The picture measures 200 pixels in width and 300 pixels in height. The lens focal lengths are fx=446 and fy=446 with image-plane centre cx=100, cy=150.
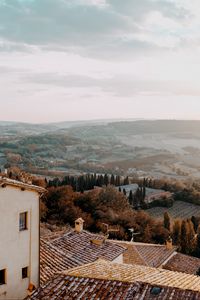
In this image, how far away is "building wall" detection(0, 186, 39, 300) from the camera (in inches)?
557

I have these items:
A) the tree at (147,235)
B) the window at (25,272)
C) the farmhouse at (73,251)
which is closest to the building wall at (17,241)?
the window at (25,272)

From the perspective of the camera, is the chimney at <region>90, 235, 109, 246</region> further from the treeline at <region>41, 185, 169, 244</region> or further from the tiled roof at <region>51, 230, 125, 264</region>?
the treeline at <region>41, 185, 169, 244</region>

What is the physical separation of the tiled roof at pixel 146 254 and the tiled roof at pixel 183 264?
48 centimetres

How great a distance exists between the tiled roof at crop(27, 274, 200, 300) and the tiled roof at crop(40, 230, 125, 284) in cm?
317

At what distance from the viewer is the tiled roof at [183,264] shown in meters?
33.8

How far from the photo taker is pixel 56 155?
167500mm

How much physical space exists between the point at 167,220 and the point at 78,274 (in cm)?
4313

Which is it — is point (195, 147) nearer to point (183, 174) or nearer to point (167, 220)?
point (183, 174)

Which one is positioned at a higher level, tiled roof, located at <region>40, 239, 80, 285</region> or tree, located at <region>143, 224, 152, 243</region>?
tiled roof, located at <region>40, 239, 80, 285</region>

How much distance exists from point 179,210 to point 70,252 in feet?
188

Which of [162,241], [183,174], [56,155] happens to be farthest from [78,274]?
[56,155]

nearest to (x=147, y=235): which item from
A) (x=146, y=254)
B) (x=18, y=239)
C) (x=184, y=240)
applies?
(x=184, y=240)

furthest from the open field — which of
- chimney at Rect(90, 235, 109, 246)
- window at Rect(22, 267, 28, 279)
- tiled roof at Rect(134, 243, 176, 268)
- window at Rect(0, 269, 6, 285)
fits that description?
window at Rect(0, 269, 6, 285)

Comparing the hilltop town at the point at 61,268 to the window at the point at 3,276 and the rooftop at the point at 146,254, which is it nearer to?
the window at the point at 3,276
